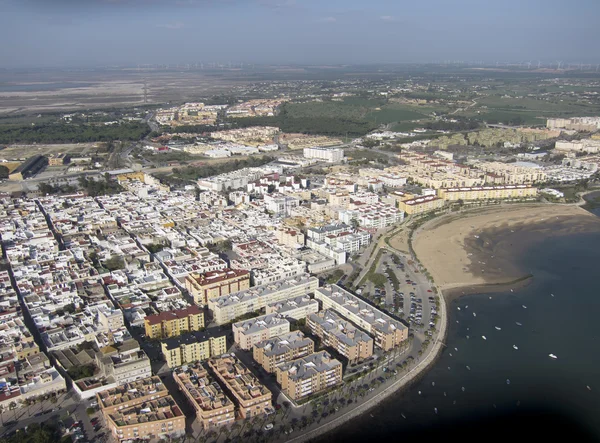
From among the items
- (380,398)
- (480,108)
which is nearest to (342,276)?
(380,398)

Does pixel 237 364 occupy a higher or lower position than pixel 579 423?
higher

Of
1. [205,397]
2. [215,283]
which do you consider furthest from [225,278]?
[205,397]

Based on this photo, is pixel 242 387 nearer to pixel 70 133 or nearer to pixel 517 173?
pixel 517 173

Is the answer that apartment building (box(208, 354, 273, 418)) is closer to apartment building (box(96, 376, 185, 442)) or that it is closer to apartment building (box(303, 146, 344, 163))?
apartment building (box(96, 376, 185, 442))

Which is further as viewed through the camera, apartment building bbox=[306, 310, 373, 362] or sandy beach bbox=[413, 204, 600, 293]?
sandy beach bbox=[413, 204, 600, 293]

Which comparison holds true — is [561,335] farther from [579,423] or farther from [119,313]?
[119,313]

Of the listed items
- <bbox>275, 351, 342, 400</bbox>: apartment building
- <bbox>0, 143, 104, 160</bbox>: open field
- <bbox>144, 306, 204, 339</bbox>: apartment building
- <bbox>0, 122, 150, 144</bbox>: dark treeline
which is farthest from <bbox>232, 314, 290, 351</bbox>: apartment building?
<bbox>0, 122, 150, 144</bbox>: dark treeline

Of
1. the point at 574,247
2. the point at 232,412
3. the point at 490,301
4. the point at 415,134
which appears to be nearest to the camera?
the point at 232,412

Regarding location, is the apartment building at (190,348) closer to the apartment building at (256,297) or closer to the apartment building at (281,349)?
the apartment building at (281,349)
